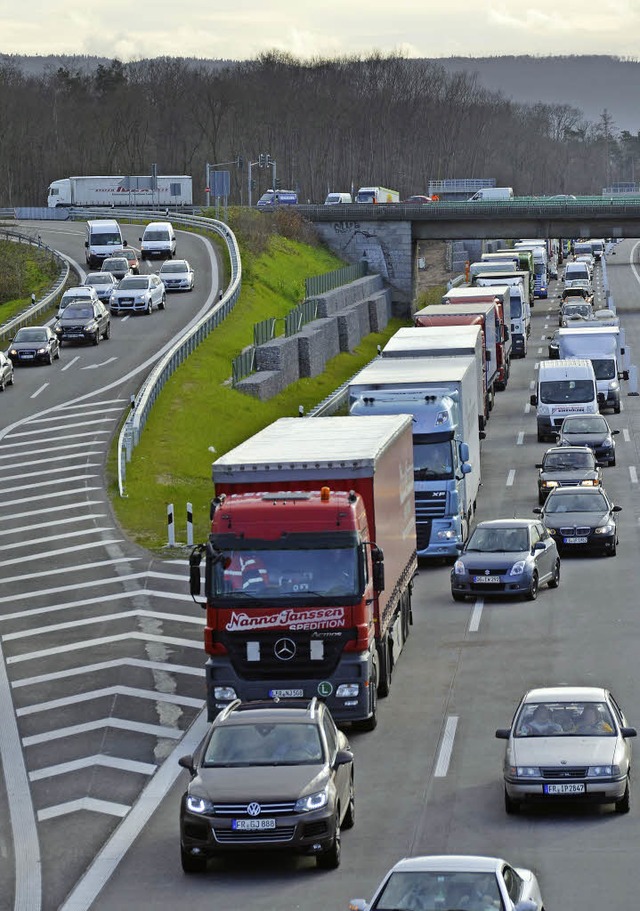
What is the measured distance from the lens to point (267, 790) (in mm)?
17484

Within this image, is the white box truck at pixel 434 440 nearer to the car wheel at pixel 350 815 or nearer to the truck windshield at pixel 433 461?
the truck windshield at pixel 433 461

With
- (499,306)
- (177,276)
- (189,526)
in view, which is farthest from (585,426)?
(177,276)

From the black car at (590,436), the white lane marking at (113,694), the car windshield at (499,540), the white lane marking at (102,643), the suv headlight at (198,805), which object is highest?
the suv headlight at (198,805)

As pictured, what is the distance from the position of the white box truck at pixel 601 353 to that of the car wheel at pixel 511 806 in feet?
141

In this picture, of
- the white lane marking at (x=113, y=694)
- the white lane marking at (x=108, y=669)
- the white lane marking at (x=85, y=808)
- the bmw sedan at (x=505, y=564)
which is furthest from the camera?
the bmw sedan at (x=505, y=564)

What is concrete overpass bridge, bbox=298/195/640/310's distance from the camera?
105688 mm

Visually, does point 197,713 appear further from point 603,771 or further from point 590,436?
point 590,436

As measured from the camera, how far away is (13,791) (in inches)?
863

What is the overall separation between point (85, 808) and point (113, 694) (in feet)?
18.7

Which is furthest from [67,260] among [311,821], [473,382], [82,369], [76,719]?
[311,821]

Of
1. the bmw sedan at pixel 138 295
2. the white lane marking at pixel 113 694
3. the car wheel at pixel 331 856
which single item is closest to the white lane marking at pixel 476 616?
the white lane marking at pixel 113 694

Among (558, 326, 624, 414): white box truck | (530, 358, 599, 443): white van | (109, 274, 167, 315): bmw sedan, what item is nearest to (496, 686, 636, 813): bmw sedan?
(530, 358, 599, 443): white van

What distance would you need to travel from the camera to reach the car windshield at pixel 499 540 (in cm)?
3434

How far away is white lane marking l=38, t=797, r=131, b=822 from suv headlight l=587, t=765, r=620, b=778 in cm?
572
